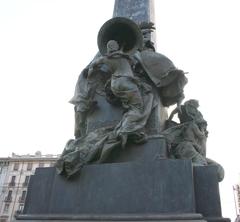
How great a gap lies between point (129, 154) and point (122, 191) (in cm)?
60

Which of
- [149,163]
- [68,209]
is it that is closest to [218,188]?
[149,163]

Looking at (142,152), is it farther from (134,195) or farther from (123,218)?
(123,218)

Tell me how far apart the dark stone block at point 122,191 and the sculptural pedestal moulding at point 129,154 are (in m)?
0.01

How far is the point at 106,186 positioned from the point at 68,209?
585mm

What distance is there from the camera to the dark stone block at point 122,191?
350 centimetres

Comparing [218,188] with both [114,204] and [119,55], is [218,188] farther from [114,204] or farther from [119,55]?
[119,55]

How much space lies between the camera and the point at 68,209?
3.90m

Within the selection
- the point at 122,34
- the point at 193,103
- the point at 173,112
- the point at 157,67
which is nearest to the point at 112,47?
the point at 122,34

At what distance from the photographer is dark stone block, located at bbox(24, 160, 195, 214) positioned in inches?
138

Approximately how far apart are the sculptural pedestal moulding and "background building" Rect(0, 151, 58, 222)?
3982 cm

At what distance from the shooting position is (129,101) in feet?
15.0

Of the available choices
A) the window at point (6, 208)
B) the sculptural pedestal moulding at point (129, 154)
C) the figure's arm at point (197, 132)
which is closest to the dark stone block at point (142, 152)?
the sculptural pedestal moulding at point (129, 154)

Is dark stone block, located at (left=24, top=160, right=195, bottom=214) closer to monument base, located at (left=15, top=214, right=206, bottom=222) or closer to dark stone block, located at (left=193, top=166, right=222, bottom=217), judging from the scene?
monument base, located at (left=15, top=214, right=206, bottom=222)

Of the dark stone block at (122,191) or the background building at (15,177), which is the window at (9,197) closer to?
the background building at (15,177)
